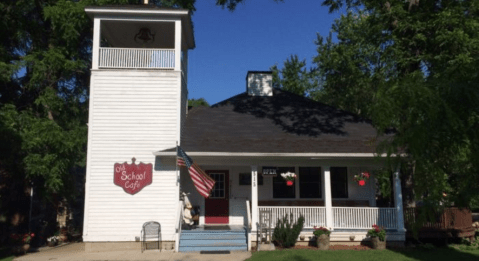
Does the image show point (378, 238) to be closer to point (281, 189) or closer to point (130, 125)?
point (281, 189)

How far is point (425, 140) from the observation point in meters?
5.54

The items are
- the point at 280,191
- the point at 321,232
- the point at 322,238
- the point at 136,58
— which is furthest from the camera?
the point at 280,191

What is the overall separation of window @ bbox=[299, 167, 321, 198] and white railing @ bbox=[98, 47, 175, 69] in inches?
253

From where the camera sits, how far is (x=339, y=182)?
15.2m

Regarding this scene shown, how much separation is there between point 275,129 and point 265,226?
404 centimetres

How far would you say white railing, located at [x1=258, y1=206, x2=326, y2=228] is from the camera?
1316 centimetres

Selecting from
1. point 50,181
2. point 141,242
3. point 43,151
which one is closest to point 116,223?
point 141,242

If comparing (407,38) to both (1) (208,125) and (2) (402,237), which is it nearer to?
(2) (402,237)

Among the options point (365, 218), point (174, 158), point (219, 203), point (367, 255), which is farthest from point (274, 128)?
point (367, 255)

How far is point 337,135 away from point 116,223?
8355mm

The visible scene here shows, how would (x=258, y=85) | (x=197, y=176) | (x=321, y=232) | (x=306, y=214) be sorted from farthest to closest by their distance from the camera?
(x=258, y=85) → (x=306, y=214) → (x=321, y=232) → (x=197, y=176)

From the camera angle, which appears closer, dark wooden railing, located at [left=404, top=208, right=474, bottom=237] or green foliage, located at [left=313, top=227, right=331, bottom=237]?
green foliage, located at [left=313, top=227, right=331, bottom=237]

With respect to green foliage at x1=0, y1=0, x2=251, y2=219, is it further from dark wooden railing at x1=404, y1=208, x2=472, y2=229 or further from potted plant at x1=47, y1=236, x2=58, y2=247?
dark wooden railing at x1=404, y1=208, x2=472, y2=229

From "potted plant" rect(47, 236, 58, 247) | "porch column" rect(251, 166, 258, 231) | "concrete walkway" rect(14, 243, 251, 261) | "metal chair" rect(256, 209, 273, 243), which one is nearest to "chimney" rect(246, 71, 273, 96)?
"porch column" rect(251, 166, 258, 231)
